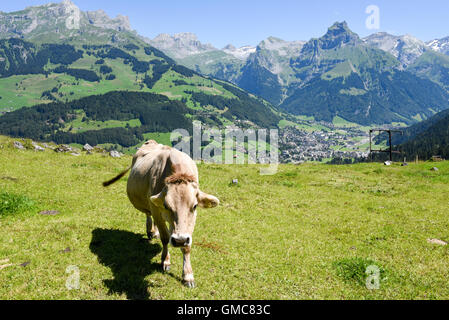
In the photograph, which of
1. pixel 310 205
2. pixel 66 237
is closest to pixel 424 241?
pixel 310 205

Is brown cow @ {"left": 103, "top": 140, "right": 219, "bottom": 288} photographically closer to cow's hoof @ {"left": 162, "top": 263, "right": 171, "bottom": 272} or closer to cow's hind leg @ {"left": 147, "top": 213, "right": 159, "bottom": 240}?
cow's hoof @ {"left": 162, "top": 263, "right": 171, "bottom": 272}

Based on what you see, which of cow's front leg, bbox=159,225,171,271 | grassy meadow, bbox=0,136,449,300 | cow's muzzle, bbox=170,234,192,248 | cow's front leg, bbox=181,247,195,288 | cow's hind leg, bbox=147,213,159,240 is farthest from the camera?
cow's hind leg, bbox=147,213,159,240

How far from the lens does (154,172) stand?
9.77 m

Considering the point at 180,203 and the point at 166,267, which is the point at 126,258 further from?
the point at 180,203

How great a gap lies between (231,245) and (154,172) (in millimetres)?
5524

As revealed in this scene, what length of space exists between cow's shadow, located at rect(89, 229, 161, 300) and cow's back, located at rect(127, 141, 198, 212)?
1838 mm

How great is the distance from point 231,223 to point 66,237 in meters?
8.50

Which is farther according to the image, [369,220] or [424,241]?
[369,220]

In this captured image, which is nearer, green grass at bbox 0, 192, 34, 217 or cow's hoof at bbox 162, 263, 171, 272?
cow's hoof at bbox 162, 263, 171, 272

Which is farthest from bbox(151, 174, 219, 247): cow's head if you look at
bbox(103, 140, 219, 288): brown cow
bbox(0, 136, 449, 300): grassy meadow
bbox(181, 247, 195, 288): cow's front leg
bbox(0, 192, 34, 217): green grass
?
bbox(0, 192, 34, 217): green grass

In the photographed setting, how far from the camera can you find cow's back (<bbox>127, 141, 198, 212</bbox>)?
336 inches

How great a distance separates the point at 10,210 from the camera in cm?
1422

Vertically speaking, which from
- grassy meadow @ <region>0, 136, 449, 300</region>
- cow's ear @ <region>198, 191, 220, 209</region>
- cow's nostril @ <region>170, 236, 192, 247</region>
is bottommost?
grassy meadow @ <region>0, 136, 449, 300</region>
